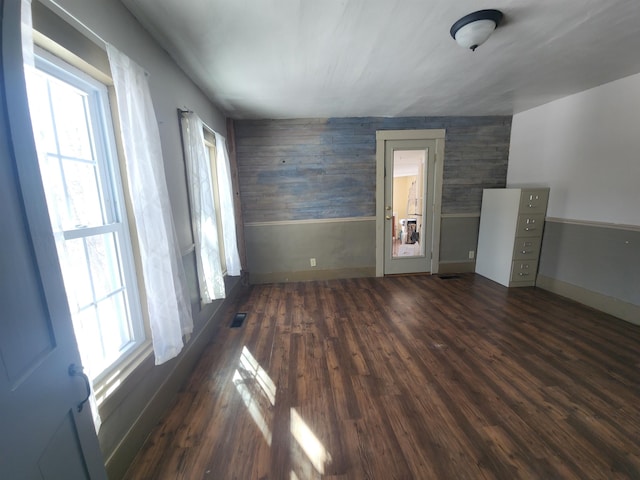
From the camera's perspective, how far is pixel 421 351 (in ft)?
7.06

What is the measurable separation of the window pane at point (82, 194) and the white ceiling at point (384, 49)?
99cm

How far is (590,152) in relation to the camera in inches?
110

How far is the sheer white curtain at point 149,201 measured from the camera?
133 centimetres

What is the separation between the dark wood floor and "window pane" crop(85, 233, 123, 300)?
2.96 ft

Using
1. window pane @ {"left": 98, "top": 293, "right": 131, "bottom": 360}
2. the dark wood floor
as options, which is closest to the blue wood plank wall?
the dark wood floor

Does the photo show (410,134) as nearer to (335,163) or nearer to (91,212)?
(335,163)

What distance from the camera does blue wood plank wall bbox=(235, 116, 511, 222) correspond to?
11.9ft

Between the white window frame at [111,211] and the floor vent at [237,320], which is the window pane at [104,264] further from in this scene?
the floor vent at [237,320]

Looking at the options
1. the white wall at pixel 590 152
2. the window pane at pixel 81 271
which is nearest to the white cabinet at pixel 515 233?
the white wall at pixel 590 152

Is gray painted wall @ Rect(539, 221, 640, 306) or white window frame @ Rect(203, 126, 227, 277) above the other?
white window frame @ Rect(203, 126, 227, 277)

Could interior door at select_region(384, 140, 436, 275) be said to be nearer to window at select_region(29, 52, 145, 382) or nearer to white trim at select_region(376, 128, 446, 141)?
white trim at select_region(376, 128, 446, 141)

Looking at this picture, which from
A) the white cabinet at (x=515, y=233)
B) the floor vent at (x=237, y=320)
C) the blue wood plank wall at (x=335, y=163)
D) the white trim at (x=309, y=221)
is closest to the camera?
the floor vent at (x=237, y=320)

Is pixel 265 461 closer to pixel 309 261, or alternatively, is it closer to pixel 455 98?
pixel 309 261

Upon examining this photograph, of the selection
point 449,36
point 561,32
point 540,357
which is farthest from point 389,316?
point 561,32
